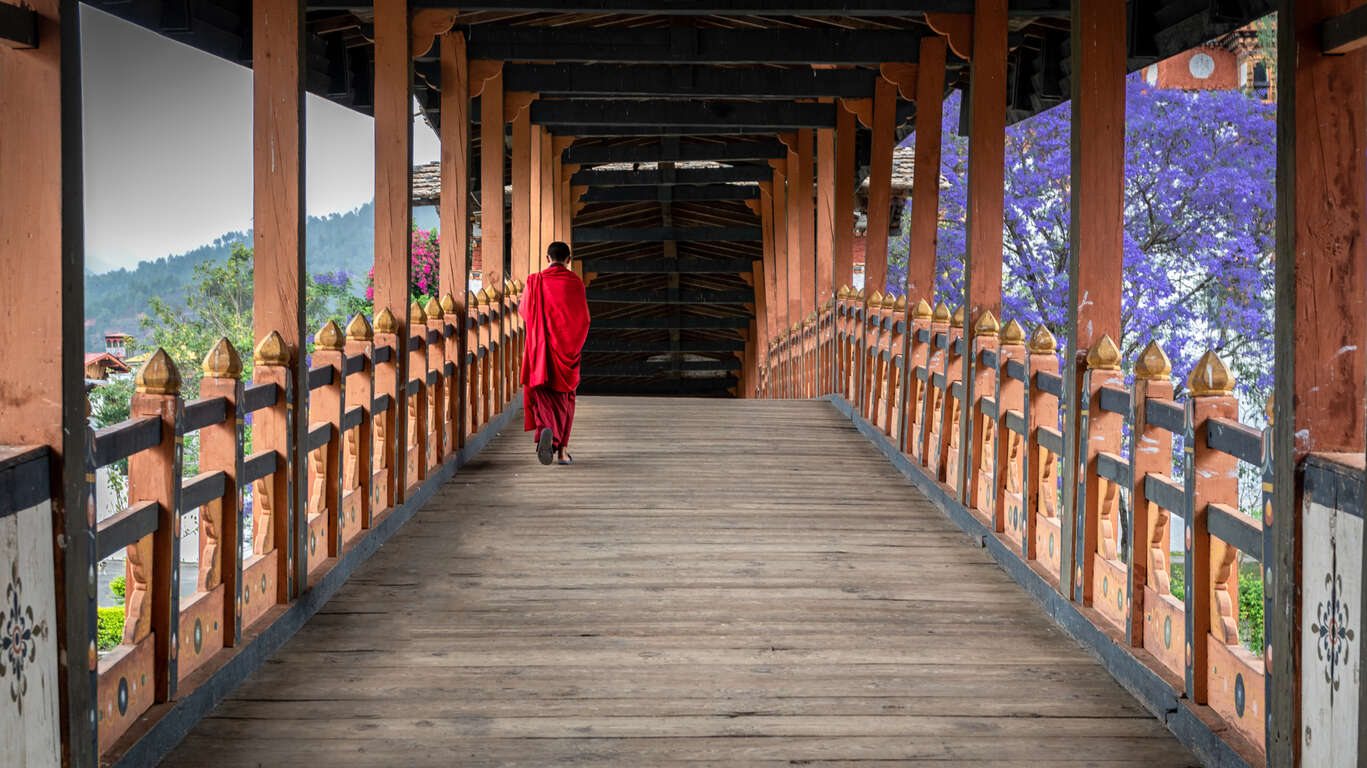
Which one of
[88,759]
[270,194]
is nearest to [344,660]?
[88,759]

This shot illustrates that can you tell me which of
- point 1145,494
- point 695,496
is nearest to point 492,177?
point 695,496

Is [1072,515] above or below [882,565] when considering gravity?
above

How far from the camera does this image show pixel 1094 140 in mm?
4656

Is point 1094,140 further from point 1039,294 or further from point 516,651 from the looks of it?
point 1039,294

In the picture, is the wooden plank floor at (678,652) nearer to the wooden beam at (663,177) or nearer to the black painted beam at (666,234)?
the wooden beam at (663,177)

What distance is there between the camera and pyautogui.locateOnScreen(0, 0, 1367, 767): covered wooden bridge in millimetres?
2617

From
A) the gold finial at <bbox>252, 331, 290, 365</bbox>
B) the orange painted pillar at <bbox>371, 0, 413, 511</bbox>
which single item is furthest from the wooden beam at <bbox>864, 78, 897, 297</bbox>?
the gold finial at <bbox>252, 331, 290, 365</bbox>

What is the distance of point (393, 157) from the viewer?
6.62 metres

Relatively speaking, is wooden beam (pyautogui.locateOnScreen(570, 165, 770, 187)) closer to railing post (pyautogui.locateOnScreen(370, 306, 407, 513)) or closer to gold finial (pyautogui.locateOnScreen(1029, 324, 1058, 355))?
railing post (pyautogui.locateOnScreen(370, 306, 407, 513))

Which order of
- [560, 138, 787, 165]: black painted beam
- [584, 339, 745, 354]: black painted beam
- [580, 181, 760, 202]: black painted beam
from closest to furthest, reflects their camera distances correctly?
[560, 138, 787, 165]: black painted beam → [580, 181, 760, 202]: black painted beam → [584, 339, 745, 354]: black painted beam

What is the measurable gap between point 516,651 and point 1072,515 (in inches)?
82.0

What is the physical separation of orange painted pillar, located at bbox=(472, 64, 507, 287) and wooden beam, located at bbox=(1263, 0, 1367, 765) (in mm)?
7984

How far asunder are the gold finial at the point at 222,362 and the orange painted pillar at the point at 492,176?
6308 mm

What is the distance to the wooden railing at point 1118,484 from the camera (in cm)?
330
